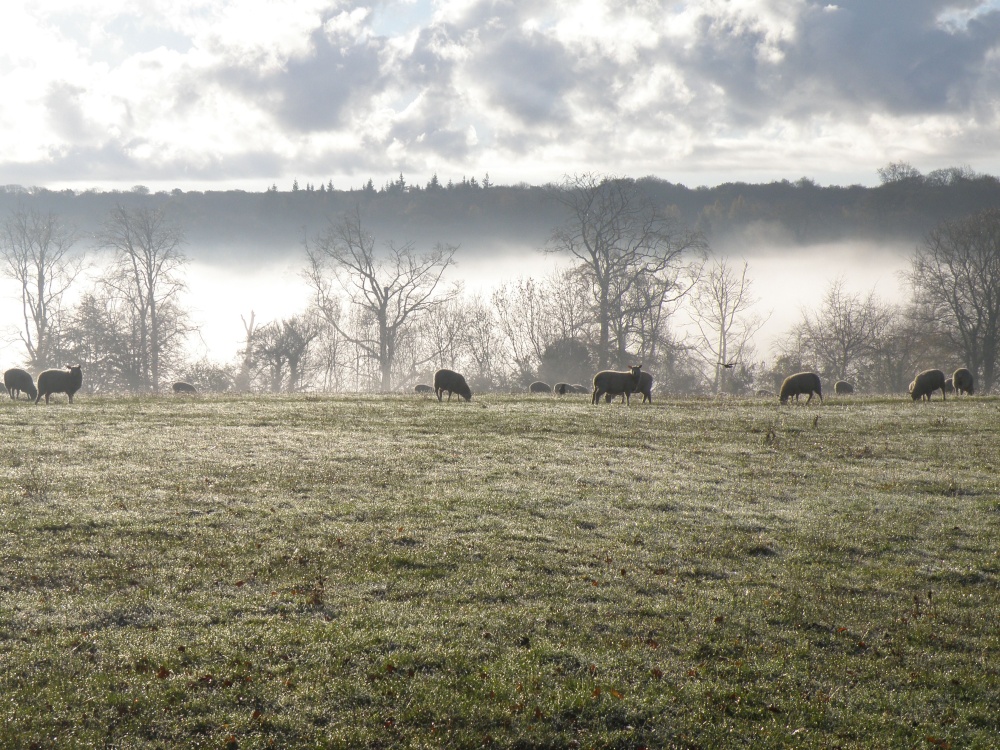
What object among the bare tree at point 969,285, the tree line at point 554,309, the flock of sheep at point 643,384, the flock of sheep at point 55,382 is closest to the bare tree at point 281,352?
the tree line at point 554,309

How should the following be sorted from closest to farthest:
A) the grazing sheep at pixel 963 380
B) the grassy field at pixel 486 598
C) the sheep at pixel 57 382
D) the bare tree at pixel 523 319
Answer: the grassy field at pixel 486 598 < the sheep at pixel 57 382 < the grazing sheep at pixel 963 380 < the bare tree at pixel 523 319

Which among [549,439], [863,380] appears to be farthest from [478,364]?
[549,439]

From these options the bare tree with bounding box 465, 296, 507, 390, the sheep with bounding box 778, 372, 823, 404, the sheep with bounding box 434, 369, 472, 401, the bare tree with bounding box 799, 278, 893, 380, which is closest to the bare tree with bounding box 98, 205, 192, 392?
the bare tree with bounding box 465, 296, 507, 390

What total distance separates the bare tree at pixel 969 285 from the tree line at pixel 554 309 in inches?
6.7

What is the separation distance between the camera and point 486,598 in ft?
36.0

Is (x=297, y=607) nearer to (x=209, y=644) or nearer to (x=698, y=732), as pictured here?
(x=209, y=644)

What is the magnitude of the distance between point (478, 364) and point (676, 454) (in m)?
71.5

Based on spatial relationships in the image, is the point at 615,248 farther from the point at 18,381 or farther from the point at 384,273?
the point at 18,381

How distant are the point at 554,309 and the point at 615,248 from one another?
18.7 meters

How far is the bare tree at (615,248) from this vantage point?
68062 millimetres

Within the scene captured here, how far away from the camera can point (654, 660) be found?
919cm

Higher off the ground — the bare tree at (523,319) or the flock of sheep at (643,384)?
the bare tree at (523,319)

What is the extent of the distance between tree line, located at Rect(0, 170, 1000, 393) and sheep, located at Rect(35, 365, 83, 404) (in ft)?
112

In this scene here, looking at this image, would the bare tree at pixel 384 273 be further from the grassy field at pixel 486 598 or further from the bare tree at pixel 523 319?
the grassy field at pixel 486 598
